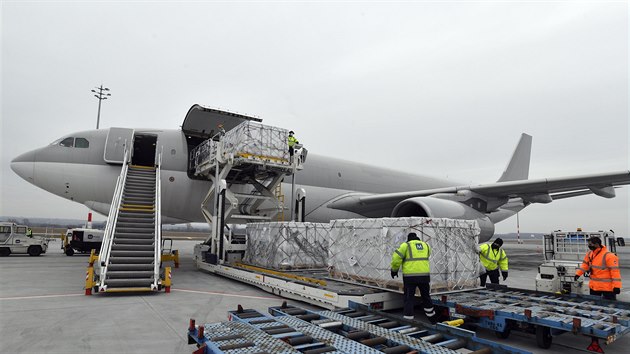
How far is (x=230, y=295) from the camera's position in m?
8.30

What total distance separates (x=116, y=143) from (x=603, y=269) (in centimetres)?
1382

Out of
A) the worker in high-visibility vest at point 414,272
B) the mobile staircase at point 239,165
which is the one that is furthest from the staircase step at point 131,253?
the worker in high-visibility vest at point 414,272

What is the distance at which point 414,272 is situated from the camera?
5.78 meters

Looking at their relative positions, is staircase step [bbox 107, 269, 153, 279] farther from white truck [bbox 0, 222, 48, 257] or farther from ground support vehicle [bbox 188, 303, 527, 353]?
white truck [bbox 0, 222, 48, 257]

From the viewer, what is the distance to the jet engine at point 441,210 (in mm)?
11374

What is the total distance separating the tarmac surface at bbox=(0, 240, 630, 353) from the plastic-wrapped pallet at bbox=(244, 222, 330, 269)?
110cm

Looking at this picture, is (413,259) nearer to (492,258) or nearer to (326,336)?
(326,336)

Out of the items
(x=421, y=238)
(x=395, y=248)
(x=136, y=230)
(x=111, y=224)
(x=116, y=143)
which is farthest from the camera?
(x=116, y=143)

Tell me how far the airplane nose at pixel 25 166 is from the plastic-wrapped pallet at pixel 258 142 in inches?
253

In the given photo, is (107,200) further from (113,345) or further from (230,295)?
(113,345)

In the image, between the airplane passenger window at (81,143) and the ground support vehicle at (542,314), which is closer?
the ground support vehicle at (542,314)

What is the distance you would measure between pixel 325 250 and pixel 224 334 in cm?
704

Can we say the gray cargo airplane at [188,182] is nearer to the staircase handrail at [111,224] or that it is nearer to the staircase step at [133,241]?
the staircase handrail at [111,224]

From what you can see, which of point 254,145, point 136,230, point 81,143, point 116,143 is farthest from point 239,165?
point 81,143
